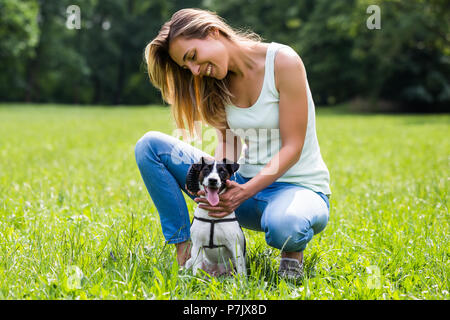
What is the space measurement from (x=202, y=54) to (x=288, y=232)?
3.55 ft

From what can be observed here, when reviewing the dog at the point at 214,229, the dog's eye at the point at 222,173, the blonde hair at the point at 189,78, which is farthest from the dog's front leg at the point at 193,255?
the blonde hair at the point at 189,78

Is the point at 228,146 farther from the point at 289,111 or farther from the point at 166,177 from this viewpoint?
the point at 289,111

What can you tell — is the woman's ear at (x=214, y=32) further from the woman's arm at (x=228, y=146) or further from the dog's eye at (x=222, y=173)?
the dog's eye at (x=222, y=173)

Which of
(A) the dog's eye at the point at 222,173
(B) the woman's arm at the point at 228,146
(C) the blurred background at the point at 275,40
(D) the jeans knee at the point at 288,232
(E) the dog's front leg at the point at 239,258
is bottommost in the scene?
(E) the dog's front leg at the point at 239,258

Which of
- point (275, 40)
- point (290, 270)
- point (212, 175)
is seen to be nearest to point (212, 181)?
point (212, 175)

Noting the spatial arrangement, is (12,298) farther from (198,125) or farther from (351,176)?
(351,176)

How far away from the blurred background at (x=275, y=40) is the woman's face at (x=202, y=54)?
1390 cm

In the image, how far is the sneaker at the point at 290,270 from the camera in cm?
258

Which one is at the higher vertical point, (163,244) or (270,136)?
(270,136)

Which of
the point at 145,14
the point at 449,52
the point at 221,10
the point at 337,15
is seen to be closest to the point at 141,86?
the point at 145,14

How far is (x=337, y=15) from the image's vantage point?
31.2 metres

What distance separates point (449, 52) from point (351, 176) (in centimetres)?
2005

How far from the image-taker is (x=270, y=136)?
2.78 meters

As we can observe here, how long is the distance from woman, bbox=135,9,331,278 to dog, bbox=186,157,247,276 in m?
0.06
